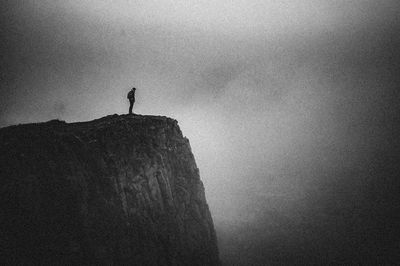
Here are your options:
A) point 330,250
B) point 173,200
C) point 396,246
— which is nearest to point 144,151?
point 173,200

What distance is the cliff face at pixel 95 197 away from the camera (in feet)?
70.4

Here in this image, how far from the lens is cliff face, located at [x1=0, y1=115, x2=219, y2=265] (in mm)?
21453

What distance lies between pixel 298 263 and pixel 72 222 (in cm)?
7112

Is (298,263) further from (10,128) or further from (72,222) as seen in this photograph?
(10,128)

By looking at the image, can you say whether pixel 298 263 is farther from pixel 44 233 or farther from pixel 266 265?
pixel 44 233

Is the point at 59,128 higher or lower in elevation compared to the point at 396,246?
higher

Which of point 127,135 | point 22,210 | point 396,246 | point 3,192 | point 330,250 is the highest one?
point 127,135

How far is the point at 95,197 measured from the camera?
89.1ft

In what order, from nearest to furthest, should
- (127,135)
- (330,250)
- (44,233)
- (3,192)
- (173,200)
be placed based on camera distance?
1. (3,192)
2. (44,233)
3. (127,135)
4. (173,200)
5. (330,250)

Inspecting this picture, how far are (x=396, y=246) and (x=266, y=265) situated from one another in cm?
8082

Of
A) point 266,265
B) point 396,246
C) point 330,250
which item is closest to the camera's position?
point 266,265

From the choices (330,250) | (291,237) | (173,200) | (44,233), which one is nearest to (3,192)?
(44,233)

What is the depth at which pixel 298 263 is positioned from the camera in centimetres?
7062

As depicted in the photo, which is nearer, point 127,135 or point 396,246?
point 127,135
